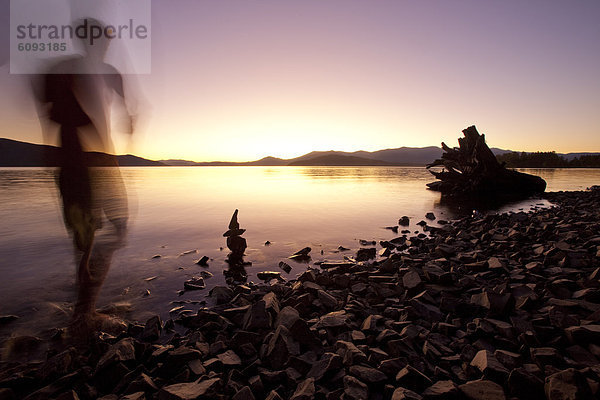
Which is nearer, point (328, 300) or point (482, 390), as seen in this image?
point (482, 390)

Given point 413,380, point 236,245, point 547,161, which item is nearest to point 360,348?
point 413,380

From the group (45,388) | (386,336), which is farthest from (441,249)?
(45,388)

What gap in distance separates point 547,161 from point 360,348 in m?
208

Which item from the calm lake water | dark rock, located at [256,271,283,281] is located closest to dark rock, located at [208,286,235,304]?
the calm lake water

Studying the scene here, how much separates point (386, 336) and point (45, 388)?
16.2 ft

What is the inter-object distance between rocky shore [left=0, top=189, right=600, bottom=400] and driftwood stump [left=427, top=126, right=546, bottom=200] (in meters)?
32.8

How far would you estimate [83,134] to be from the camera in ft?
18.3

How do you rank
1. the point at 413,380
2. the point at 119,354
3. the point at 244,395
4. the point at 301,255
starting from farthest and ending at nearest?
1. the point at 301,255
2. the point at 119,354
3. the point at 413,380
4. the point at 244,395

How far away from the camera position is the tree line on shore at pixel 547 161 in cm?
14425

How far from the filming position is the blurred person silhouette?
5.05 metres

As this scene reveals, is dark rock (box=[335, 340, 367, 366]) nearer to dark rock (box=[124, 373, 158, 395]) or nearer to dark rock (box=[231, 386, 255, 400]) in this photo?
dark rock (box=[231, 386, 255, 400])

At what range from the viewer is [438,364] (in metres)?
3.71

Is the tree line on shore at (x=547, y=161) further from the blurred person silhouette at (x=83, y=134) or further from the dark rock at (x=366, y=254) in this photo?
the blurred person silhouette at (x=83, y=134)

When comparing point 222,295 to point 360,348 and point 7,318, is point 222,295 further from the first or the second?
point 7,318
